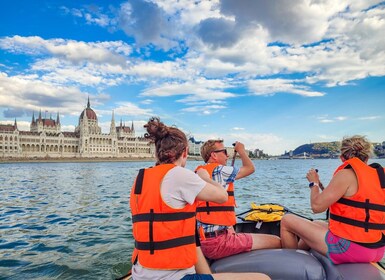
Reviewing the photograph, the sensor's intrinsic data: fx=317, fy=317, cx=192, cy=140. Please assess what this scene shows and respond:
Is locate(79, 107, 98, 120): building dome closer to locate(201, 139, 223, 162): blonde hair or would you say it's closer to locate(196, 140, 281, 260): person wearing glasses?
locate(201, 139, 223, 162): blonde hair

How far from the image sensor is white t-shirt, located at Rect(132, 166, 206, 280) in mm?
2750

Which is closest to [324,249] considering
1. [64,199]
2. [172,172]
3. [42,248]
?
[172,172]

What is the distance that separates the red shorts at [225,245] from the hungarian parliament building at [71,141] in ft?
325

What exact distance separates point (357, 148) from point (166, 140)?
2332 mm

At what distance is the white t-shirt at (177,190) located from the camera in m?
2.75

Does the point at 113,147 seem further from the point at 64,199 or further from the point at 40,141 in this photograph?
the point at 64,199

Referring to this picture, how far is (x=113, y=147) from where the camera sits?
135625 mm

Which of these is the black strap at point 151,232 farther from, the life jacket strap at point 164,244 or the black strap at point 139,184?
the black strap at point 139,184

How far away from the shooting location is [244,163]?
4.75 metres

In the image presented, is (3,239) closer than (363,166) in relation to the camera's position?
No

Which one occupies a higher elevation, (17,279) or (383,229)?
(383,229)

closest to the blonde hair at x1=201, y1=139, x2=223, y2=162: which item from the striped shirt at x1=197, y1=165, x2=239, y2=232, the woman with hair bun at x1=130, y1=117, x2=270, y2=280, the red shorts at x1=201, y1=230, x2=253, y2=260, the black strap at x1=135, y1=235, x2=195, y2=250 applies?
the striped shirt at x1=197, y1=165, x2=239, y2=232

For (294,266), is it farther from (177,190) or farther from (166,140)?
(166,140)

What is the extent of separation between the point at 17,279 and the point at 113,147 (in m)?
133
